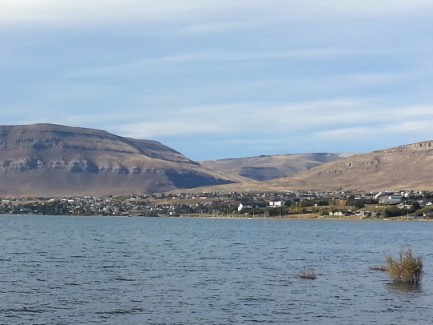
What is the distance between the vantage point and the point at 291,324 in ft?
156

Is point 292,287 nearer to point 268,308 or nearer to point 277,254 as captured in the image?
point 268,308

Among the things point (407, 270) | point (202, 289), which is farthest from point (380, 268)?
point (202, 289)

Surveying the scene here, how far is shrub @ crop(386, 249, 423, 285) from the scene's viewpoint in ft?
209

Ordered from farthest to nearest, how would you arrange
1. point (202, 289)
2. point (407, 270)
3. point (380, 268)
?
point (380, 268), point (407, 270), point (202, 289)

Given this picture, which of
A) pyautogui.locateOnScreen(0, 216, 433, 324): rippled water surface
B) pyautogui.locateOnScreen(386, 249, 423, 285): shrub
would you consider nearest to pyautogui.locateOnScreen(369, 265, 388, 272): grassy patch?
pyautogui.locateOnScreen(0, 216, 433, 324): rippled water surface

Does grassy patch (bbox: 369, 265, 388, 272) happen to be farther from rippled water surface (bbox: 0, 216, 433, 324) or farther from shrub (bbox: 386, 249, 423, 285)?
shrub (bbox: 386, 249, 423, 285)

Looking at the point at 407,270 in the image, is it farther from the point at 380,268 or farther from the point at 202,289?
the point at 202,289

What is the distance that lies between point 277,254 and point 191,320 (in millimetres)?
52918

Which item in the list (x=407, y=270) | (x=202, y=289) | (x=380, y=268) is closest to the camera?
(x=202, y=289)

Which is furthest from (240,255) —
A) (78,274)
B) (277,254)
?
(78,274)

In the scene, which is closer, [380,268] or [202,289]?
[202,289]

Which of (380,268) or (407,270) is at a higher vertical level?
(407,270)

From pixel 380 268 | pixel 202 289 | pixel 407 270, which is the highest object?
pixel 407 270

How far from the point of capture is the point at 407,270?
63812 millimetres
